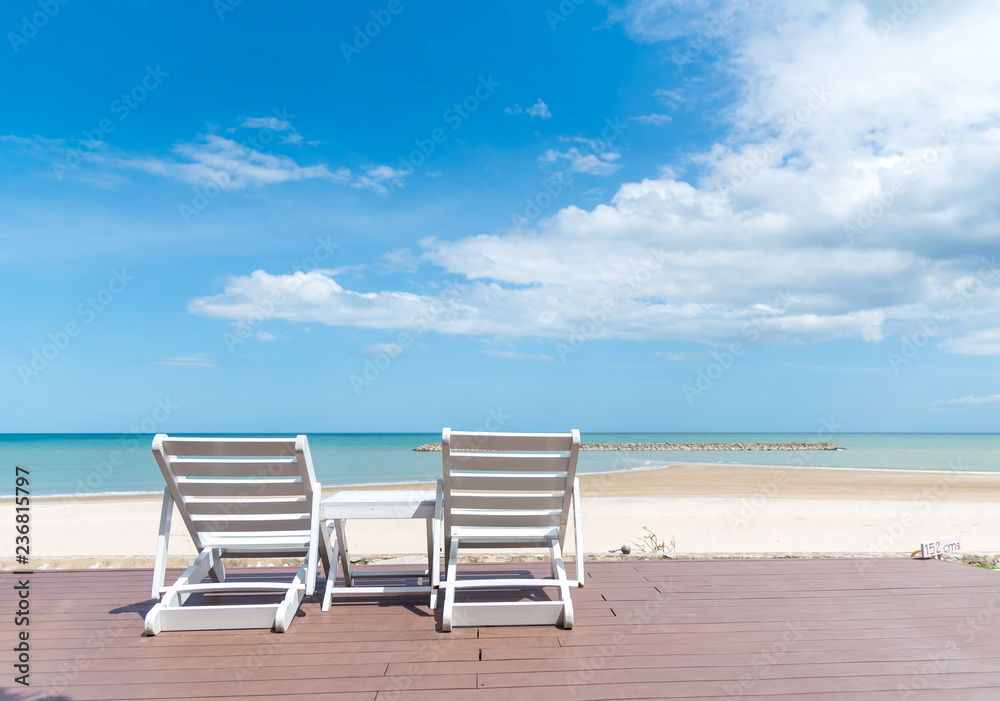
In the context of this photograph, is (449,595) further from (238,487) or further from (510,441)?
(238,487)

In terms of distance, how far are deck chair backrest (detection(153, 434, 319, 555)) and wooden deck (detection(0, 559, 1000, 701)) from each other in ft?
1.76

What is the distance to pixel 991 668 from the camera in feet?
9.00

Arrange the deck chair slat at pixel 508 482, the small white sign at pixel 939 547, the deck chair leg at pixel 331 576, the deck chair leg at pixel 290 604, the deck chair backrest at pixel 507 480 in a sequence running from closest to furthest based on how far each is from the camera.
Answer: the deck chair leg at pixel 290 604 < the deck chair backrest at pixel 507 480 < the deck chair slat at pixel 508 482 < the deck chair leg at pixel 331 576 < the small white sign at pixel 939 547

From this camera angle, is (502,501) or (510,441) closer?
(510,441)

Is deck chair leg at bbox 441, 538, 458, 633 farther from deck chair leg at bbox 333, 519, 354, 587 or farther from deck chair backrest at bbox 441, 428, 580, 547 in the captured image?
deck chair leg at bbox 333, 519, 354, 587

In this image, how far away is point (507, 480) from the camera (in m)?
3.48

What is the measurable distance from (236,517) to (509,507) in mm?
1573

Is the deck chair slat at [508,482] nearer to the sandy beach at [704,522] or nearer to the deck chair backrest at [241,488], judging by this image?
the deck chair backrest at [241,488]

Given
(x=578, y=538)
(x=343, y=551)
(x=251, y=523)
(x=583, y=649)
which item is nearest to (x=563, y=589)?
(x=578, y=538)

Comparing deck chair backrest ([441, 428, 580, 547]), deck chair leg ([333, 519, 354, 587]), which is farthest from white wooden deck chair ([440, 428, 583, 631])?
deck chair leg ([333, 519, 354, 587])

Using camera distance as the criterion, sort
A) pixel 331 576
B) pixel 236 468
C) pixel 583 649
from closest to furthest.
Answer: pixel 583 649 → pixel 236 468 → pixel 331 576

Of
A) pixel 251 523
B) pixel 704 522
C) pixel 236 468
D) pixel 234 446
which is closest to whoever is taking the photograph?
pixel 234 446

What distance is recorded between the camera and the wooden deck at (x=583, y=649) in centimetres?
252

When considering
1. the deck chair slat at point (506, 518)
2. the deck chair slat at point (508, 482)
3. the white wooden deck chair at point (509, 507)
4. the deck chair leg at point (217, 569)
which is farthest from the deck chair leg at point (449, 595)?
the deck chair leg at point (217, 569)
